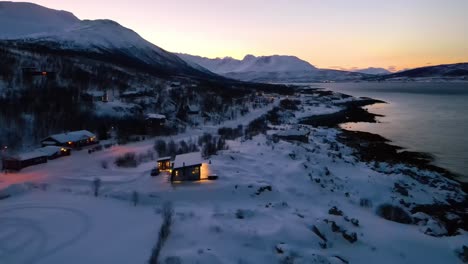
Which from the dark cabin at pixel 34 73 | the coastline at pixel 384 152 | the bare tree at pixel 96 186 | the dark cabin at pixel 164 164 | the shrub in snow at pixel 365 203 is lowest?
the coastline at pixel 384 152

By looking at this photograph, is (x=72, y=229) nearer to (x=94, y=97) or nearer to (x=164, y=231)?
(x=164, y=231)

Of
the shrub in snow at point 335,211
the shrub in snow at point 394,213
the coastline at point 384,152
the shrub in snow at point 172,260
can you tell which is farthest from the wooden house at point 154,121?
the shrub in snow at point 172,260

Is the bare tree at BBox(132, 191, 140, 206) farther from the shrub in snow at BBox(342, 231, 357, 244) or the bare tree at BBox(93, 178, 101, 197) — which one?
the shrub in snow at BBox(342, 231, 357, 244)

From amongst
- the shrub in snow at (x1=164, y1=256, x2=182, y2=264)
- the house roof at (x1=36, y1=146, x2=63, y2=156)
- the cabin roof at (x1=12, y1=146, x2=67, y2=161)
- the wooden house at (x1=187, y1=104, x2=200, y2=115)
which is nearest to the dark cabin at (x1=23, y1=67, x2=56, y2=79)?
the wooden house at (x1=187, y1=104, x2=200, y2=115)

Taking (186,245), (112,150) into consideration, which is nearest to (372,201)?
(186,245)

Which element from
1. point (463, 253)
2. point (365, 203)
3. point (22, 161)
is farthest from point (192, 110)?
point (463, 253)

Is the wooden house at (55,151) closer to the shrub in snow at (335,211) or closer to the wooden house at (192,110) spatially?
the shrub in snow at (335,211)
